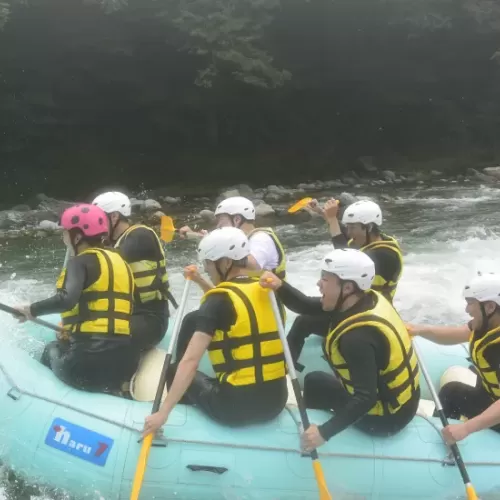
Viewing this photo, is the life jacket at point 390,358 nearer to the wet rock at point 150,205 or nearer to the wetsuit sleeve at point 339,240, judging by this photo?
the wetsuit sleeve at point 339,240

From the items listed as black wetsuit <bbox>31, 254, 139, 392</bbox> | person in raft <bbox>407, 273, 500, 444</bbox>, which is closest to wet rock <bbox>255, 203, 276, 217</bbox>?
black wetsuit <bbox>31, 254, 139, 392</bbox>

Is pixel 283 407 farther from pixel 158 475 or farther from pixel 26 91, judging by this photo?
pixel 26 91

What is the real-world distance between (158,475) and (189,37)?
1344 cm

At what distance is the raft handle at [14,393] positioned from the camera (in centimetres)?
408

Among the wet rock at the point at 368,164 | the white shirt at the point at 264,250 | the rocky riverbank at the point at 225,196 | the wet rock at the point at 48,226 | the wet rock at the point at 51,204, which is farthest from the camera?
the wet rock at the point at 368,164

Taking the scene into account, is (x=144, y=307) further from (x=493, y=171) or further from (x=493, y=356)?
(x=493, y=171)

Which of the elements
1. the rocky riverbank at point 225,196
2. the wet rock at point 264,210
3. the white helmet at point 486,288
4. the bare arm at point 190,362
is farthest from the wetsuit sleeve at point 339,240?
the wet rock at point 264,210

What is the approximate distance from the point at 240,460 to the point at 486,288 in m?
1.76

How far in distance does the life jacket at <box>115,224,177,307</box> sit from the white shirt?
75 cm

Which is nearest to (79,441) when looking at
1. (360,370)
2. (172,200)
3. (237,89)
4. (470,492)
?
(360,370)

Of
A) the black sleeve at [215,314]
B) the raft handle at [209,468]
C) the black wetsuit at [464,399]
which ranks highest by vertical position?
the black sleeve at [215,314]

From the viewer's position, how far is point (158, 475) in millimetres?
3711

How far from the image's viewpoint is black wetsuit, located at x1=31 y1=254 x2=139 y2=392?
399cm

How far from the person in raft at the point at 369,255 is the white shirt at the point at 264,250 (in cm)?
51
